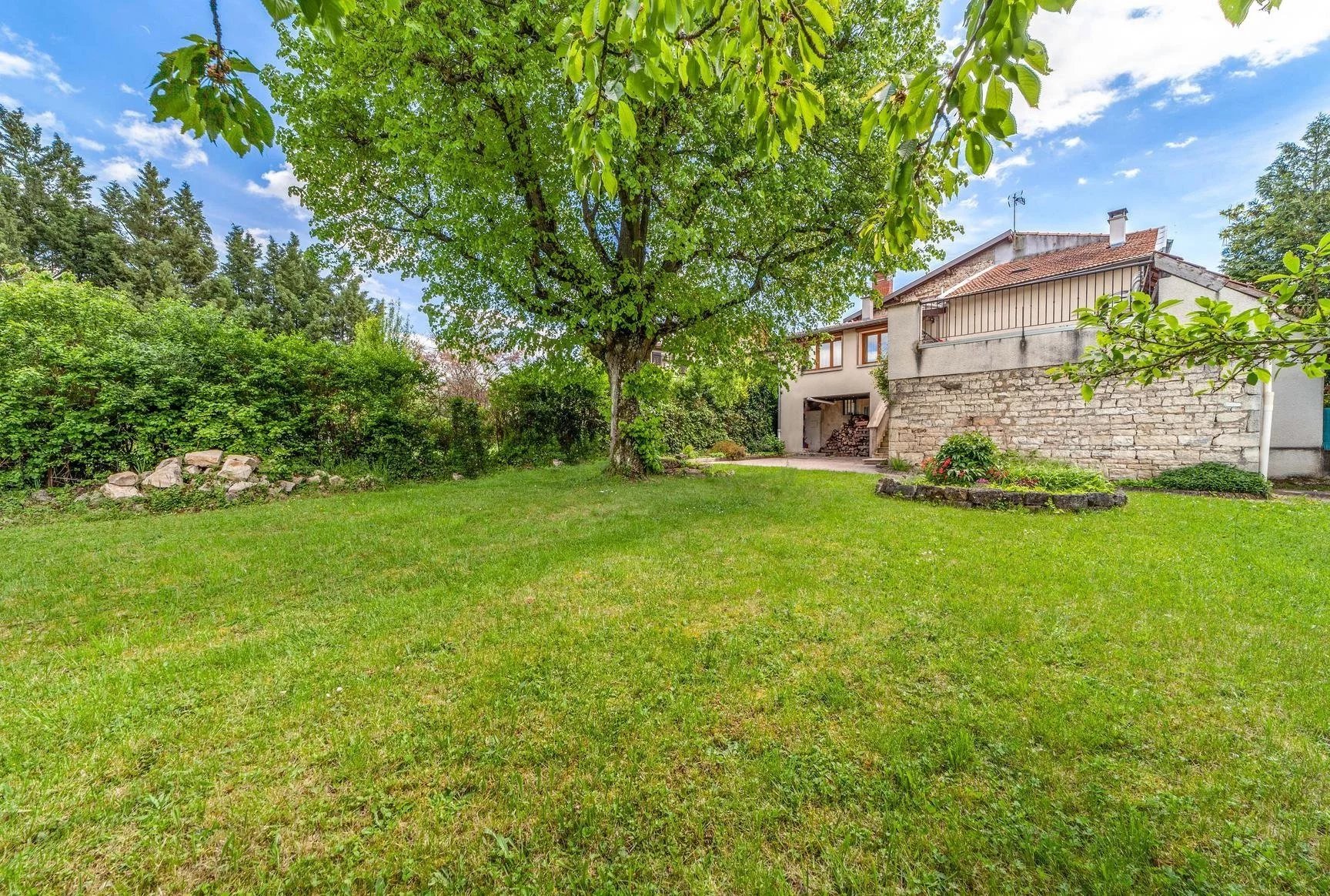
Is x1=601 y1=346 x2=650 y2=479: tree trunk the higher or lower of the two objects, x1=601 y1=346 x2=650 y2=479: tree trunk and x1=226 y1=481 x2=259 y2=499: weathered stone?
the higher

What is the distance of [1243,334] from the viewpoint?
1688 mm

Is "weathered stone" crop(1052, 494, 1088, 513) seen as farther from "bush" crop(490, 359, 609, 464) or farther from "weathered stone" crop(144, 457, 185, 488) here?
"weathered stone" crop(144, 457, 185, 488)

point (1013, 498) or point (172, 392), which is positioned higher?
point (172, 392)

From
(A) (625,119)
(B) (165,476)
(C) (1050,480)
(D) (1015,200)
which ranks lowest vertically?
(C) (1050,480)

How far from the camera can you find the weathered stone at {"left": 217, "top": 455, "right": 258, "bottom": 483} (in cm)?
805

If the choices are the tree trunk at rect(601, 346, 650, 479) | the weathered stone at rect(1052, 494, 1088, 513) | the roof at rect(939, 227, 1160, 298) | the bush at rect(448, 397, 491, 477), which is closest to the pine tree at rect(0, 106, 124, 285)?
the bush at rect(448, 397, 491, 477)

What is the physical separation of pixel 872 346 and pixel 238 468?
1886 centimetres

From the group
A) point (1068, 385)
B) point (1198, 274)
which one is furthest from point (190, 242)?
point (1198, 274)

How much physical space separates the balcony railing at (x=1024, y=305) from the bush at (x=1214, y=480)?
3.85 metres

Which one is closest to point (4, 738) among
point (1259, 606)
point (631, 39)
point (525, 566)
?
point (525, 566)

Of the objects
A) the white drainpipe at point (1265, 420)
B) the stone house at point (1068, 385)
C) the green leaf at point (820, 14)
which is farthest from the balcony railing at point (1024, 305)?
the green leaf at point (820, 14)

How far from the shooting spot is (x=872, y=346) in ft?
59.5

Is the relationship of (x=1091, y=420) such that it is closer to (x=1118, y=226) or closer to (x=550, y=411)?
(x=1118, y=226)

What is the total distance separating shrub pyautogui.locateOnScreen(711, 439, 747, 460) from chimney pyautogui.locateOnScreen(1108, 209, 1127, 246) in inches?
494
